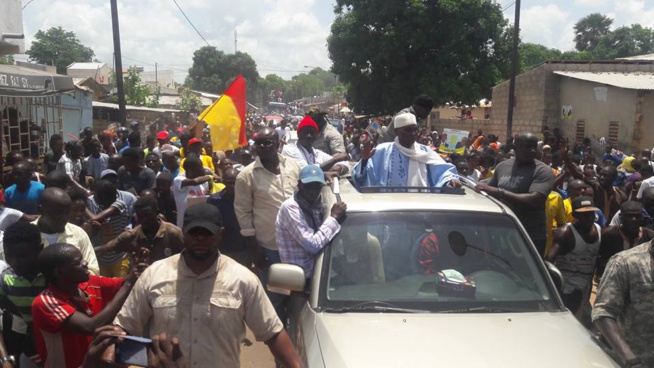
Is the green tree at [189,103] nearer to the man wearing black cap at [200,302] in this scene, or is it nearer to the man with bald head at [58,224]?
the man with bald head at [58,224]

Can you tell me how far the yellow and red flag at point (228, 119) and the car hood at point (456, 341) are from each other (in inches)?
271

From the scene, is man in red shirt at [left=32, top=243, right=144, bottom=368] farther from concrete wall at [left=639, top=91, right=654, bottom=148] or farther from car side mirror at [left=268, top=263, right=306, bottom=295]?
concrete wall at [left=639, top=91, right=654, bottom=148]

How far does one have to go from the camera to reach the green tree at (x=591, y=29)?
285 ft

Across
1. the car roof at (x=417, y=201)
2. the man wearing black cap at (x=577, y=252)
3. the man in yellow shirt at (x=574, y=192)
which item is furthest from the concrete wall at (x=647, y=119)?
the car roof at (x=417, y=201)

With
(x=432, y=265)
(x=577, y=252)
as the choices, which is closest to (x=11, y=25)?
(x=432, y=265)

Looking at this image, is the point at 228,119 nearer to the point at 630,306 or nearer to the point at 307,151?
the point at 307,151

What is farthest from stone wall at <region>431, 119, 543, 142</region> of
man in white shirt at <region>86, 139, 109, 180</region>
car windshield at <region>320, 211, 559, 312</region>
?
car windshield at <region>320, 211, 559, 312</region>

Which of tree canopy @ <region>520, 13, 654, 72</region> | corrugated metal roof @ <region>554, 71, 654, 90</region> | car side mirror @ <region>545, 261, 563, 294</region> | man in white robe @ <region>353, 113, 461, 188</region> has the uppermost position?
tree canopy @ <region>520, 13, 654, 72</region>

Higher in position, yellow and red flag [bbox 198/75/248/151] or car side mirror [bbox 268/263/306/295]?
yellow and red flag [bbox 198/75/248/151]

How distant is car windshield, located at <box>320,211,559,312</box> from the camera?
11.2 feet

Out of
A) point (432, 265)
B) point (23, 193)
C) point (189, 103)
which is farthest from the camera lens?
point (189, 103)

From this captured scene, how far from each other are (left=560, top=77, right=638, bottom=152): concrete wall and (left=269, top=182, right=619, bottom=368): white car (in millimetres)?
14538

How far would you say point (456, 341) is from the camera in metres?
2.97

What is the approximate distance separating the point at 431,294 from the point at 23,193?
4.27 m
